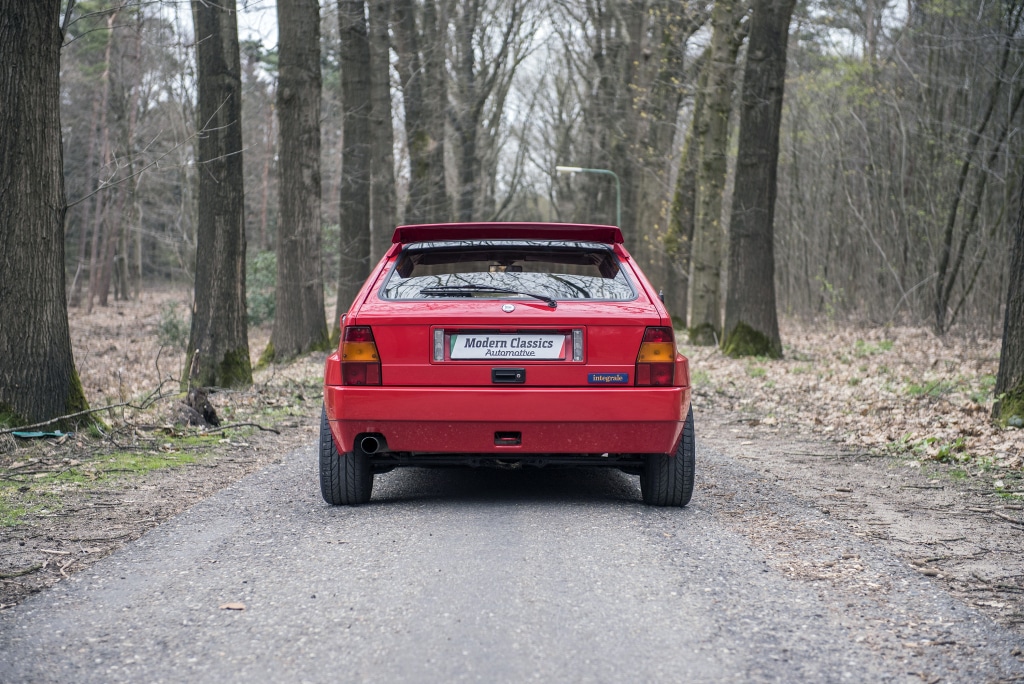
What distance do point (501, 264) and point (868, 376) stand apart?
870 cm

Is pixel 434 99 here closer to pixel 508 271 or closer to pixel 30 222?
pixel 30 222

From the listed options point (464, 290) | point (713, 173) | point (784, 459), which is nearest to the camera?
point (464, 290)

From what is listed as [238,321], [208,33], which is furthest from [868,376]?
[208,33]

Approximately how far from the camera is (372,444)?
18.0ft

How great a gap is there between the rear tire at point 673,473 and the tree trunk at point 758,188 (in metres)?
11.6

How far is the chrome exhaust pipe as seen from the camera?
5484 mm

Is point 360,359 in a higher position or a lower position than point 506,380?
higher

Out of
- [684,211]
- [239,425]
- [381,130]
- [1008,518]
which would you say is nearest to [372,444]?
[1008,518]

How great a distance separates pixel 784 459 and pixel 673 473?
2.79m

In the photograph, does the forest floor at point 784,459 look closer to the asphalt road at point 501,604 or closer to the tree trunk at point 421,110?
the asphalt road at point 501,604

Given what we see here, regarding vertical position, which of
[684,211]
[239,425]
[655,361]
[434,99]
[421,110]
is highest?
[434,99]

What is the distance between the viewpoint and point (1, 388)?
764 cm

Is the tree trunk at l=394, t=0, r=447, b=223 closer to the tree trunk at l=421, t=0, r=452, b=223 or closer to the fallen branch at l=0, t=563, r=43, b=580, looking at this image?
→ the tree trunk at l=421, t=0, r=452, b=223

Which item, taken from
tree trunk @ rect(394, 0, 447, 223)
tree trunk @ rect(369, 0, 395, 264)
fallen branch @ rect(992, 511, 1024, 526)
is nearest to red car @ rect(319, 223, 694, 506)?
fallen branch @ rect(992, 511, 1024, 526)
